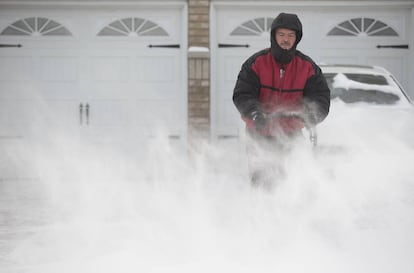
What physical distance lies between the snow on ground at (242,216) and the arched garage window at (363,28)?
282 centimetres

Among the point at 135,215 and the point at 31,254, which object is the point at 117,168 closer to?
the point at 135,215

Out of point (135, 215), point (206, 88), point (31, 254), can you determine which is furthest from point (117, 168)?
point (31, 254)

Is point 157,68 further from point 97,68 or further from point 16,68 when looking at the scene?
point 16,68

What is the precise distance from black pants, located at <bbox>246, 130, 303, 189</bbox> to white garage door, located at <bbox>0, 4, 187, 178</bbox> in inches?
240

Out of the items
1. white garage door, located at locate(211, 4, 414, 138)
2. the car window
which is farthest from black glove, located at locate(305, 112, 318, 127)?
white garage door, located at locate(211, 4, 414, 138)

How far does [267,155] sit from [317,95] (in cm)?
48

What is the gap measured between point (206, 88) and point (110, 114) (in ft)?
4.78

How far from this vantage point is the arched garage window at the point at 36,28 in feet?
35.3

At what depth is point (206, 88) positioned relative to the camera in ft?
34.9

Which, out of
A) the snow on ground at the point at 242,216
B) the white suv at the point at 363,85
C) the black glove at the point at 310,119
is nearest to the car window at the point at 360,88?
the white suv at the point at 363,85

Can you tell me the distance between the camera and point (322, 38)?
35.4ft

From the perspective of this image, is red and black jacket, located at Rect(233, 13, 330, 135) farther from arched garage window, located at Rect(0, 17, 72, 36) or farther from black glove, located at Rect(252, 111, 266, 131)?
arched garage window, located at Rect(0, 17, 72, 36)

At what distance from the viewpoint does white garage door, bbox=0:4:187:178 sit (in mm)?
10742

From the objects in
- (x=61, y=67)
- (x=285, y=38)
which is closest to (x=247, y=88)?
(x=285, y=38)
